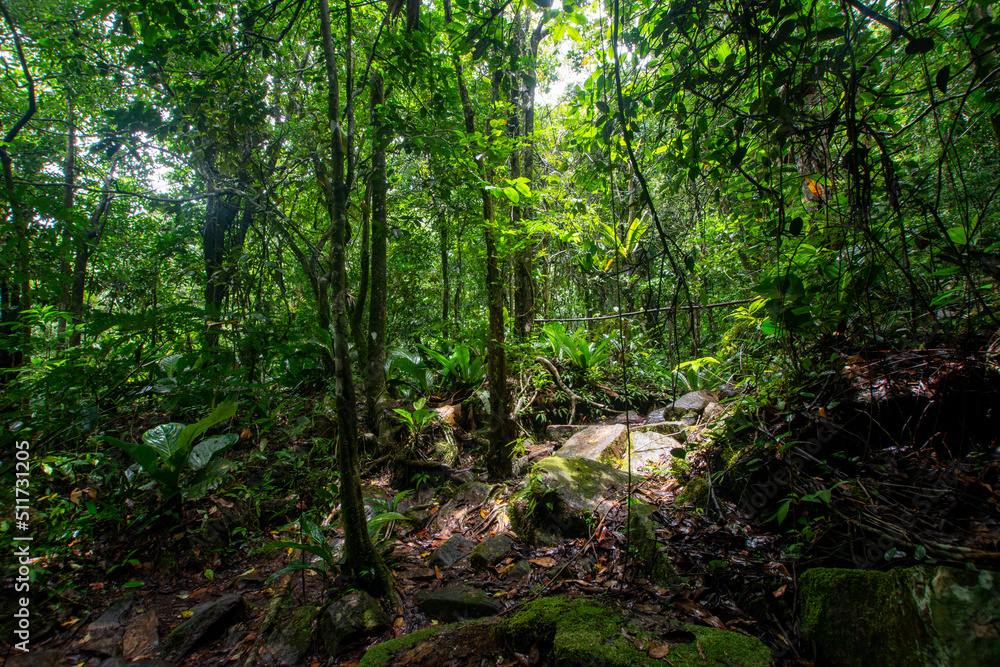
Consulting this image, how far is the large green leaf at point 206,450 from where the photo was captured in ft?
13.5

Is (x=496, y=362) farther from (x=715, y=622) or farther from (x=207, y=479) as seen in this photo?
(x=207, y=479)

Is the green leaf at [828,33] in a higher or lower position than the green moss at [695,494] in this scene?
higher

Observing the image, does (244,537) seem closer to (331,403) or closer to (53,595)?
(53,595)

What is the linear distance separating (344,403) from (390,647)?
1.41 meters

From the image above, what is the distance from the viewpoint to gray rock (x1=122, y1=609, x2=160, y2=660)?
2713 millimetres

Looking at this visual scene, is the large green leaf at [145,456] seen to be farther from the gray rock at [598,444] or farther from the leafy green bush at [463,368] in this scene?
the gray rock at [598,444]

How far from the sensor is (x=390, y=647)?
89.5 inches

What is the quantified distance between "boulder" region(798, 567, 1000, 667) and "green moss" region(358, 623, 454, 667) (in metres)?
1.82

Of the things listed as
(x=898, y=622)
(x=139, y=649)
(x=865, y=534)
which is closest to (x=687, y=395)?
(x=865, y=534)

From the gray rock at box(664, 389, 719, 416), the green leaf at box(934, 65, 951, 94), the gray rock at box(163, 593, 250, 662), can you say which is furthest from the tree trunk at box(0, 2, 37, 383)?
the gray rock at box(664, 389, 719, 416)

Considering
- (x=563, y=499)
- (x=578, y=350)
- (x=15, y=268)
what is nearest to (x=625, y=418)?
(x=578, y=350)

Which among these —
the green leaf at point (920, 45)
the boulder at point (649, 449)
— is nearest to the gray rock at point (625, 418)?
the boulder at point (649, 449)

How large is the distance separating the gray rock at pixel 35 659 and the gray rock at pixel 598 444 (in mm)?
4048

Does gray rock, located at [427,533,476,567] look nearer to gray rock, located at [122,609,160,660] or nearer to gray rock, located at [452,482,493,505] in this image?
gray rock, located at [452,482,493,505]
